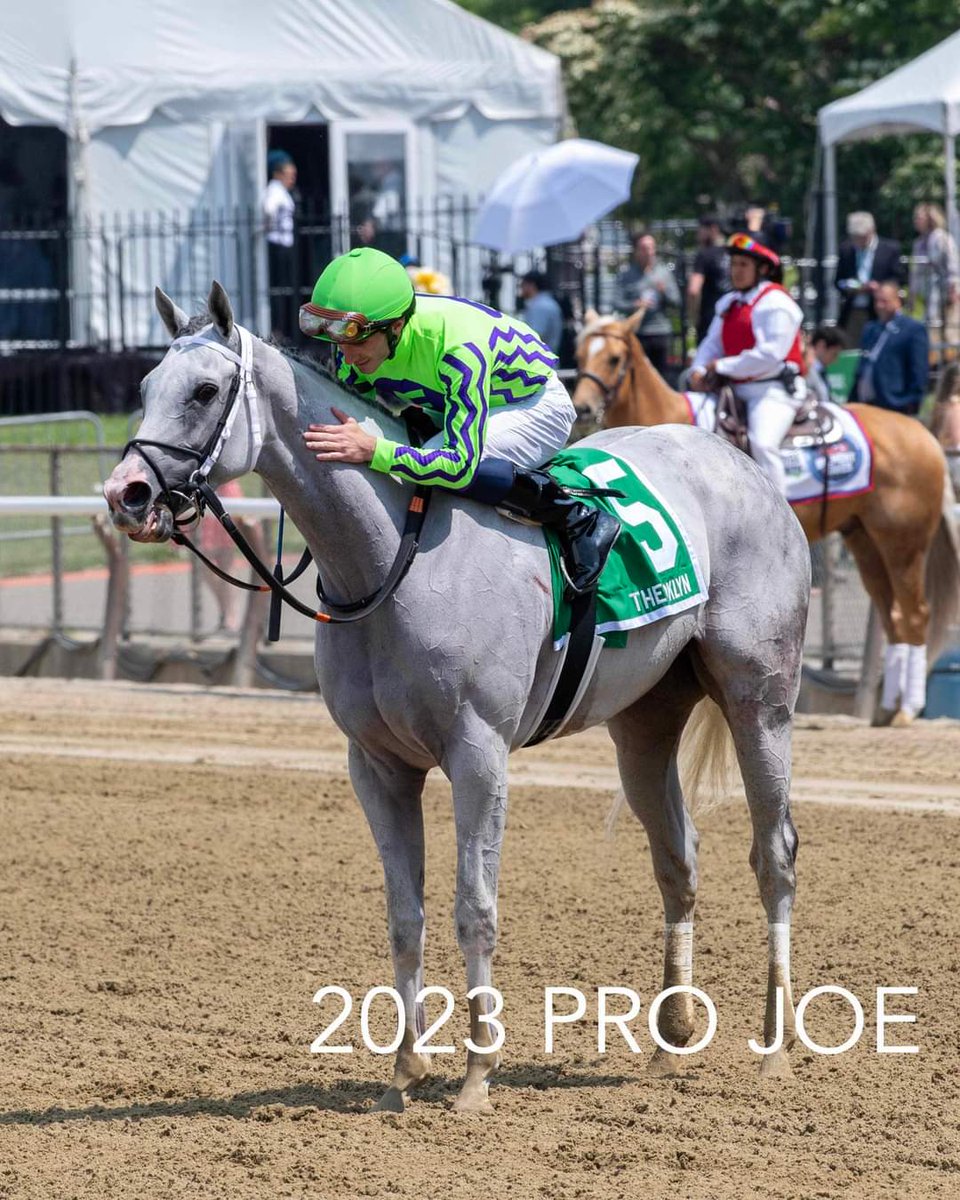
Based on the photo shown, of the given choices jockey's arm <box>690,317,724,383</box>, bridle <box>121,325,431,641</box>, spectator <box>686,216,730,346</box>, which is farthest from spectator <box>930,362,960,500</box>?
bridle <box>121,325,431,641</box>

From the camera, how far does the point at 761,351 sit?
10.6m

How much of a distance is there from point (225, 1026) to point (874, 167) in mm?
24035

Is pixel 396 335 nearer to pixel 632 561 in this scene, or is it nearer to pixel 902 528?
pixel 632 561

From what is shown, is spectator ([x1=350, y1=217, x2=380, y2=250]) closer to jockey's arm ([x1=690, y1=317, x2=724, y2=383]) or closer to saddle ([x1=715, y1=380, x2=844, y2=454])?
jockey's arm ([x1=690, y1=317, x2=724, y2=383])

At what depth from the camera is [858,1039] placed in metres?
5.53

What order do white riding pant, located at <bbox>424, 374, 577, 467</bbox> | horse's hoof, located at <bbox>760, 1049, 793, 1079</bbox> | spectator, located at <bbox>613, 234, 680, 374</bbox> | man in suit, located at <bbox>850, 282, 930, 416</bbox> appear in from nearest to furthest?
Answer: 1. white riding pant, located at <bbox>424, 374, 577, 467</bbox>
2. horse's hoof, located at <bbox>760, 1049, 793, 1079</bbox>
3. man in suit, located at <bbox>850, 282, 930, 416</bbox>
4. spectator, located at <bbox>613, 234, 680, 374</bbox>

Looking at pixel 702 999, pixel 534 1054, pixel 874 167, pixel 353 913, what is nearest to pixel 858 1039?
pixel 702 999

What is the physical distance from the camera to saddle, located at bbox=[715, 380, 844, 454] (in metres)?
10.8

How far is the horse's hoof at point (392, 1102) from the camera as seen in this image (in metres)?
4.98

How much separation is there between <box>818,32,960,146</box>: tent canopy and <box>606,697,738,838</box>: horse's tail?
45.2 feet

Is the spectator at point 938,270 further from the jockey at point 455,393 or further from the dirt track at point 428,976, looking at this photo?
the jockey at point 455,393

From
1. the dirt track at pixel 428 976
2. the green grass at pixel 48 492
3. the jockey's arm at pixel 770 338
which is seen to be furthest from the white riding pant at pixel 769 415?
the green grass at pixel 48 492

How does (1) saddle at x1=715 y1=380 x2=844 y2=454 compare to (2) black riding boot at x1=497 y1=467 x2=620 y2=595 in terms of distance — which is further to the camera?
(1) saddle at x1=715 y1=380 x2=844 y2=454

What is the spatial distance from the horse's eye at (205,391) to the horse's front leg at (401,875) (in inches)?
40.2
